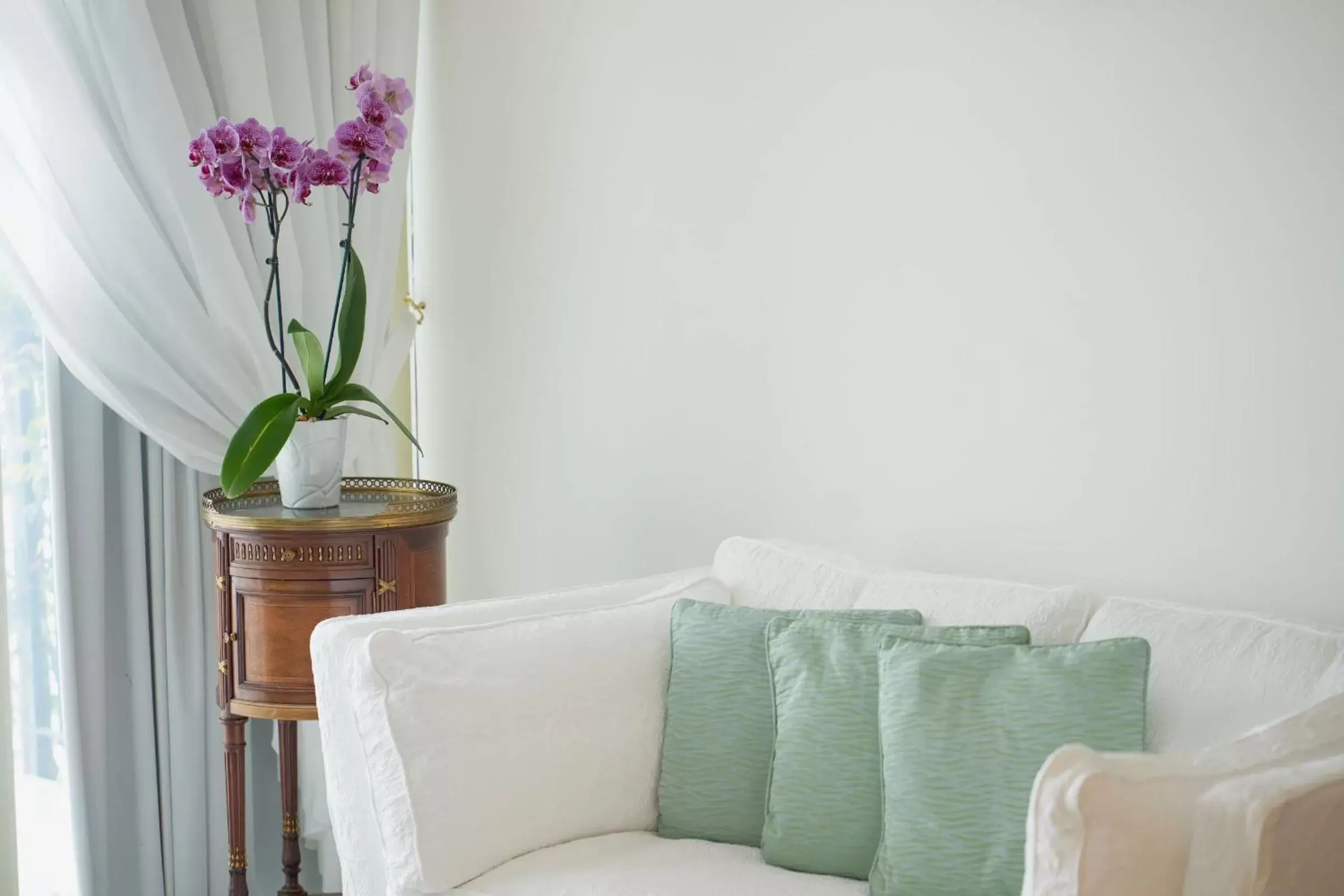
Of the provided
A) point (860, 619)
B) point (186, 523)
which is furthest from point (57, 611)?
point (860, 619)

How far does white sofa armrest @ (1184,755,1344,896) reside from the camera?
114 centimetres

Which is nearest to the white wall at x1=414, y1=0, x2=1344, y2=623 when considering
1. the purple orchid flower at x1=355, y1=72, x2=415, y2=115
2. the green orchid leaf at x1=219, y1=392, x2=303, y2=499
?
the purple orchid flower at x1=355, y1=72, x2=415, y2=115

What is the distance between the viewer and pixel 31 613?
2639 mm

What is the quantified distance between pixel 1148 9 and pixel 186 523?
7.05 ft

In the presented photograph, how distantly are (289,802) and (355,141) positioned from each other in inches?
55.8

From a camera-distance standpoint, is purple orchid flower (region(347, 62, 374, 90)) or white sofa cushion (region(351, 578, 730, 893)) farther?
purple orchid flower (region(347, 62, 374, 90))

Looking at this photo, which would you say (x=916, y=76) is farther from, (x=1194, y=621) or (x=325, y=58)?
(x=325, y=58)

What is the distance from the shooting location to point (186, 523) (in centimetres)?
278

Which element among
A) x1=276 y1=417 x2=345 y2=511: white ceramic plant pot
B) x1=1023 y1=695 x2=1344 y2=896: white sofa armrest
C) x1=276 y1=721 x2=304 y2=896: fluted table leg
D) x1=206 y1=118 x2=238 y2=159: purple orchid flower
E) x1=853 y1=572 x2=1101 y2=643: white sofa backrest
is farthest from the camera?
x1=276 y1=721 x2=304 y2=896: fluted table leg

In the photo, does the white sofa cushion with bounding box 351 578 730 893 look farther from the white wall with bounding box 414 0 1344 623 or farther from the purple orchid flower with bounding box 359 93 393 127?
the purple orchid flower with bounding box 359 93 393 127

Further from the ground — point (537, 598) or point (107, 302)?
point (107, 302)

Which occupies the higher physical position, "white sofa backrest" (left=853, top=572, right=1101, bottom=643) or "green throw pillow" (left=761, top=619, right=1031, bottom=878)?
"white sofa backrest" (left=853, top=572, right=1101, bottom=643)

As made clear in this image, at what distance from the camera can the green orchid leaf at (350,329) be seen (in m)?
2.45

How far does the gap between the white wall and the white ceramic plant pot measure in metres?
0.62
